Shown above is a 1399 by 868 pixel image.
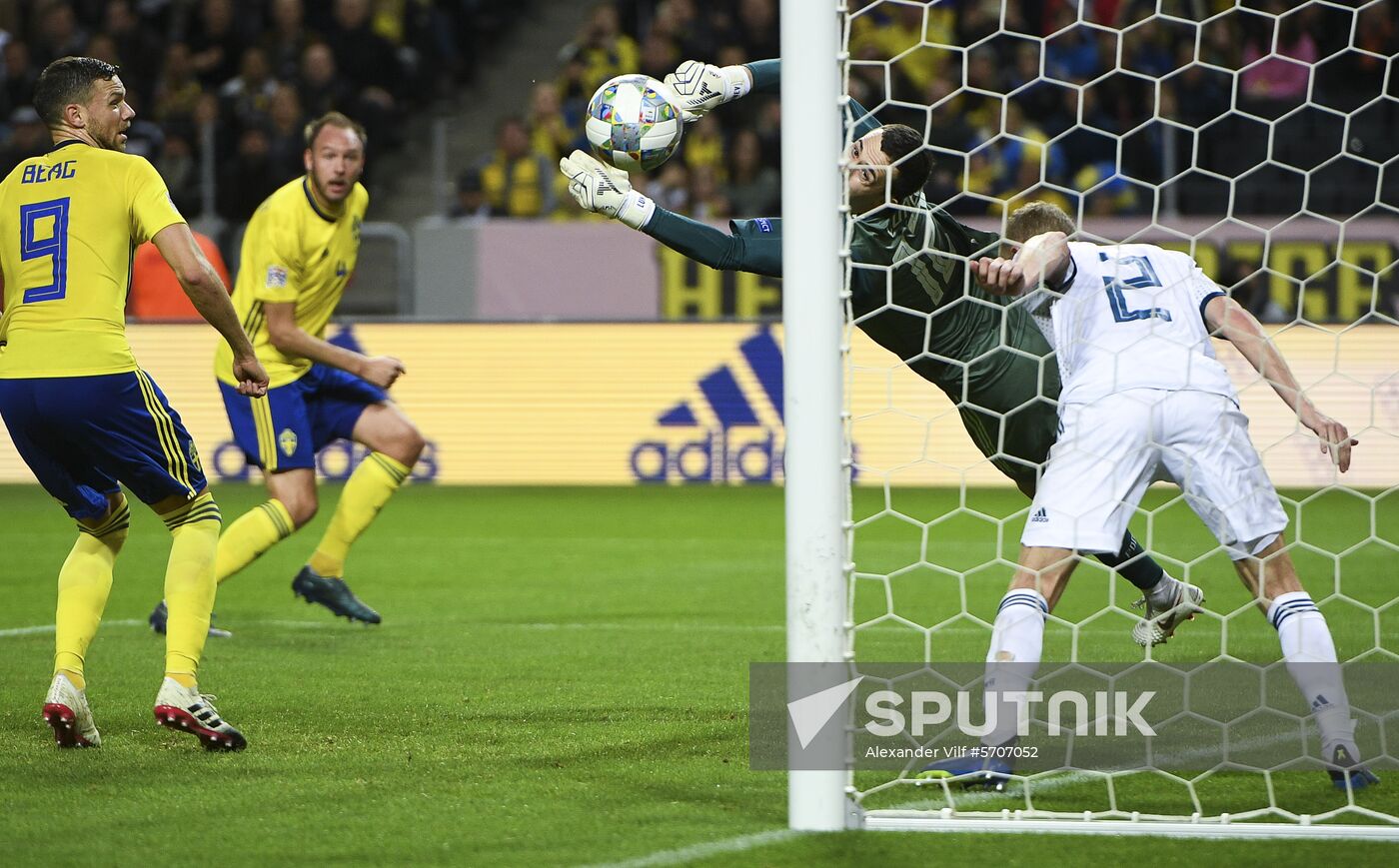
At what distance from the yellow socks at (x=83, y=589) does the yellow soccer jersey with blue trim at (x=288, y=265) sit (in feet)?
7.41

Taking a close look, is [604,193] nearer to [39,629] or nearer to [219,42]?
[39,629]

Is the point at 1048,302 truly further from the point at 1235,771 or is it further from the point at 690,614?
the point at 690,614

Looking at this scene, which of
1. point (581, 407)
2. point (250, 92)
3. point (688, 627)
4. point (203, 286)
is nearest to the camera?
point (203, 286)

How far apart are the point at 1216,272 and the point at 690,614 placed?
867 cm

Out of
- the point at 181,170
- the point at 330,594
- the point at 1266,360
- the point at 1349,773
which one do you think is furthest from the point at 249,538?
the point at 181,170

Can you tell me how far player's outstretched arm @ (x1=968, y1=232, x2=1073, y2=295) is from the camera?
4.09m

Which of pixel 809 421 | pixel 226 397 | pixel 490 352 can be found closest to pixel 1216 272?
pixel 490 352

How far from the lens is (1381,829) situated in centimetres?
365

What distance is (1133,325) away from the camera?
4.40 metres

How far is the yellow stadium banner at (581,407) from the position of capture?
12.9 metres

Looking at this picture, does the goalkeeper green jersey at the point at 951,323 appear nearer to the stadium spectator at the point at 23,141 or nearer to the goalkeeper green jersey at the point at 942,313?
the goalkeeper green jersey at the point at 942,313

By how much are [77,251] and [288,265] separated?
101 inches

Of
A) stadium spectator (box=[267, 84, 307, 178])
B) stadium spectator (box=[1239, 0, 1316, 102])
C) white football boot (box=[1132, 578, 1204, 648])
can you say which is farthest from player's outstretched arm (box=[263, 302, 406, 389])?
stadium spectator (box=[1239, 0, 1316, 102])

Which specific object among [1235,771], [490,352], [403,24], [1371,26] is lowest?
[1235,771]
